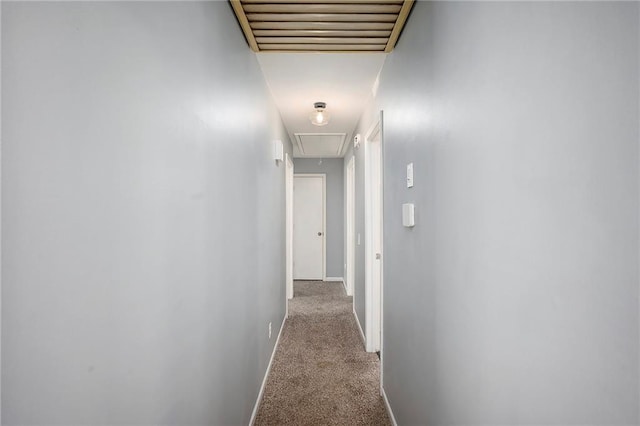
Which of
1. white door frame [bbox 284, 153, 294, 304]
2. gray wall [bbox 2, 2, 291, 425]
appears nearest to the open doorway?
white door frame [bbox 284, 153, 294, 304]

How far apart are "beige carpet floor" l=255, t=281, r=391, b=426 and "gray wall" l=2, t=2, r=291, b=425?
91 cm

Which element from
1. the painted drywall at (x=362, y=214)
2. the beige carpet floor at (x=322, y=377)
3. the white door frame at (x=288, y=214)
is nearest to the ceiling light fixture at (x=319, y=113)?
the painted drywall at (x=362, y=214)

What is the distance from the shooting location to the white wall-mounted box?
1603 millimetres

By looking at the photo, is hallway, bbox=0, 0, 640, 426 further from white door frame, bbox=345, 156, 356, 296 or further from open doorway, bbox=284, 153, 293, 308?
white door frame, bbox=345, 156, 356, 296

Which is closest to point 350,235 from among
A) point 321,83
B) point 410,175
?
point 321,83

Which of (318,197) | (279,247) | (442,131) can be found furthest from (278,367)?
(318,197)

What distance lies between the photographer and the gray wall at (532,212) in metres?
0.57

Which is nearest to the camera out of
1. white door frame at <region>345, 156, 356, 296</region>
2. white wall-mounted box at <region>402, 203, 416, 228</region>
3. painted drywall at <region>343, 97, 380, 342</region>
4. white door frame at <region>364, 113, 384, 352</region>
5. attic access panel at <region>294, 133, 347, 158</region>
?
white wall-mounted box at <region>402, 203, 416, 228</region>

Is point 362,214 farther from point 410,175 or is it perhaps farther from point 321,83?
point 410,175

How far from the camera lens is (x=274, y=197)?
3074mm

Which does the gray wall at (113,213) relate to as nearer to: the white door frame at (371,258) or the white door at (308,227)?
the white door frame at (371,258)

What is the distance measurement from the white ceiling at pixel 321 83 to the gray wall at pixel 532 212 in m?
1.00

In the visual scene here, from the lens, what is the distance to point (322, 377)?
8.70ft

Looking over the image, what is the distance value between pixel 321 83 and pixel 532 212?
2.28 m
